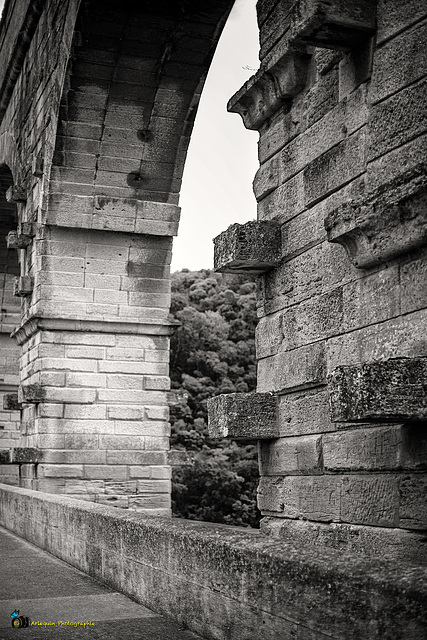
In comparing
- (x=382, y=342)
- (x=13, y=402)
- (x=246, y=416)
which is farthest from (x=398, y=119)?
(x=13, y=402)

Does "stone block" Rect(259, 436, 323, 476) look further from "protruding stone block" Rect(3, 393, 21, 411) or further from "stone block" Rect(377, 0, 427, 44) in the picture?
"protruding stone block" Rect(3, 393, 21, 411)

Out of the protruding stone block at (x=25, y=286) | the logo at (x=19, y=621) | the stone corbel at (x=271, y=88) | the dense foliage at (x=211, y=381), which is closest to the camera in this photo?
the logo at (x=19, y=621)

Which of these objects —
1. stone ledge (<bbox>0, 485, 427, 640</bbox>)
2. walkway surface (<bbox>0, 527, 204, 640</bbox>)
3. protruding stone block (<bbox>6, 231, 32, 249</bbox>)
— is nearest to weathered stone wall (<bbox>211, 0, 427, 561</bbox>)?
stone ledge (<bbox>0, 485, 427, 640</bbox>)

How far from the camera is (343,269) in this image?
3930mm

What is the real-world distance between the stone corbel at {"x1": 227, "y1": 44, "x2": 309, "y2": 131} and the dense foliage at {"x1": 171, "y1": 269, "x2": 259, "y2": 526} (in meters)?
19.2

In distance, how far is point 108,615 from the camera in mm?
3602

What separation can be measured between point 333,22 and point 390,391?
5.28 ft

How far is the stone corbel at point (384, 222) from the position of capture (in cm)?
324

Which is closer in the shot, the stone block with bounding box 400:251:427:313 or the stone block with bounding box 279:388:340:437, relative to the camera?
the stone block with bounding box 400:251:427:313

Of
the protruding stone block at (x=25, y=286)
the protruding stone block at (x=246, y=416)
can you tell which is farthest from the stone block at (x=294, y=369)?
the protruding stone block at (x=25, y=286)

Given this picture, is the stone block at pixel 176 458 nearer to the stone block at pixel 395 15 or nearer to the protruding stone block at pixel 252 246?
the protruding stone block at pixel 252 246

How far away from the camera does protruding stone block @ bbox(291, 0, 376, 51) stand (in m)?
3.67

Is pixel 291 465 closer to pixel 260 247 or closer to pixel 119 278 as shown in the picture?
pixel 260 247

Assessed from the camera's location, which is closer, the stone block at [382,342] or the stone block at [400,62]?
the stone block at [382,342]
